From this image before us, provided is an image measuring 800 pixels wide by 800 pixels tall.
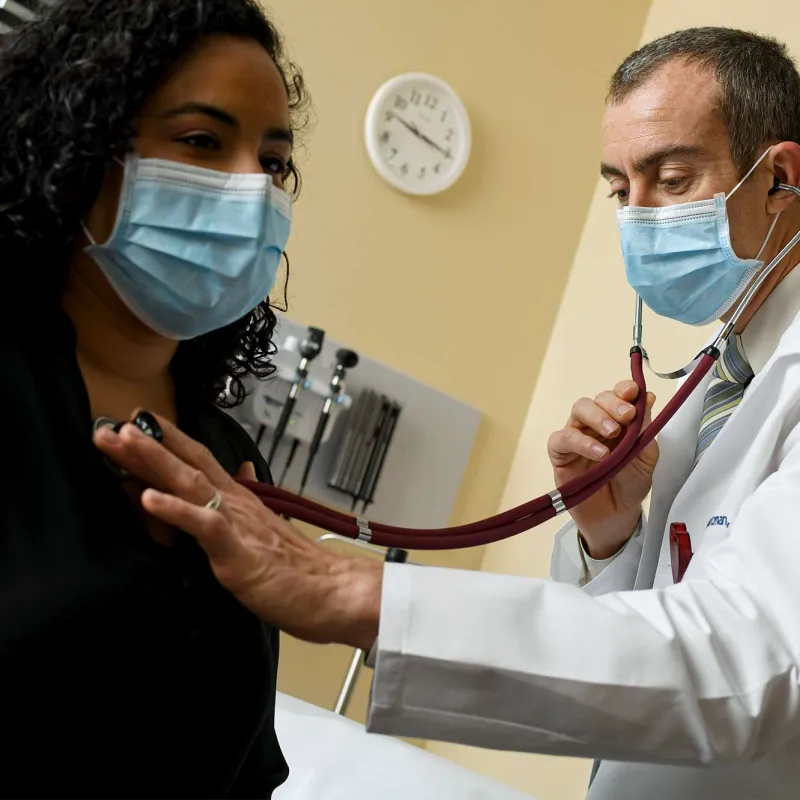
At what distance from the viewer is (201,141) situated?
1008 mm

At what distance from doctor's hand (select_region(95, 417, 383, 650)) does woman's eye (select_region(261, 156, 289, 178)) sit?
13.9 inches

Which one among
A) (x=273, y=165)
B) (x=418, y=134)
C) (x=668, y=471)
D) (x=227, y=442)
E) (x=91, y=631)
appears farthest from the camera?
(x=418, y=134)

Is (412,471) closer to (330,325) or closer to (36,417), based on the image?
(330,325)

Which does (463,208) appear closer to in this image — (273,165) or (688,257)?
(688,257)

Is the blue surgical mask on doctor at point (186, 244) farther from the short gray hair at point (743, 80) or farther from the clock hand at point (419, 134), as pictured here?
the clock hand at point (419, 134)

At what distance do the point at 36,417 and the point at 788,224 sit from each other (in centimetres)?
119

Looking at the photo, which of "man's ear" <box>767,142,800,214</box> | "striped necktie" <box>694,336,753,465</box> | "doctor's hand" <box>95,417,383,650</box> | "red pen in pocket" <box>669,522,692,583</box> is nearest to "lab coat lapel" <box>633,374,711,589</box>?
"striped necktie" <box>694,336,753,465</box>

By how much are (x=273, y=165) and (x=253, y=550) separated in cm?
47

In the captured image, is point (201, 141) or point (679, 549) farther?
point (679, 549)

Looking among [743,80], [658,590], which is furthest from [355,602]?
[743,80]

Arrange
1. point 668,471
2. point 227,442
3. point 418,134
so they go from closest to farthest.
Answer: point 227,442, point 668,471, point 418,134

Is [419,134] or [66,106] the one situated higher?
[419,134]

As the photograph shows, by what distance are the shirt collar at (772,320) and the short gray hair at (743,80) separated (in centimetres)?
19

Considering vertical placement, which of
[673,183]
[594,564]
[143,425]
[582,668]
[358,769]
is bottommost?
[358,769]
